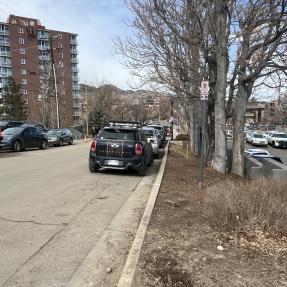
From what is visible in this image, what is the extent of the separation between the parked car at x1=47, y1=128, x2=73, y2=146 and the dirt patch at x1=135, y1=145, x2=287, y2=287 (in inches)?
1032

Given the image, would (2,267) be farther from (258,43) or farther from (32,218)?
(258,43)

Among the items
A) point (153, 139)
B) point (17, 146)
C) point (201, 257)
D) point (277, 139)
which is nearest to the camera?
point (201, 257)

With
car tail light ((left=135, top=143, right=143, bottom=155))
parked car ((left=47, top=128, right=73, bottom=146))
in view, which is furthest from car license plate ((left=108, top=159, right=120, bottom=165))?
parked car ((left=47, top=128, right=73, bottom=146))

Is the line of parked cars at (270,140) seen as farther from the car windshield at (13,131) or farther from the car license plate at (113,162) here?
the car license plate at (113,162)

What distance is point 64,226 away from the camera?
6574 millimetres

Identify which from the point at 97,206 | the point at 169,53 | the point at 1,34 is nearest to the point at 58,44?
the point at 1,34

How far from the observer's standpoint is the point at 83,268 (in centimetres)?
475

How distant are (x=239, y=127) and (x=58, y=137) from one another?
66.6ft

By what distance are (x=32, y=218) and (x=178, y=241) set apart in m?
2.82

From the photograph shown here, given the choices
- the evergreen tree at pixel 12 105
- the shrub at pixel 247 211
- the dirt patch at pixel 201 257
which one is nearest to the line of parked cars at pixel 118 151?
the dirt patch at pixel 201 257

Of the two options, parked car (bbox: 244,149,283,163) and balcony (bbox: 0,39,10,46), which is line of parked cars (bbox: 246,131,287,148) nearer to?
parked car (bbox: 244,149,283,163)

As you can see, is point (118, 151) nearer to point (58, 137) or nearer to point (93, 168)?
point (93, 168)

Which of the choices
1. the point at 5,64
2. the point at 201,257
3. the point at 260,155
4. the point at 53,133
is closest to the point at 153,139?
the point at 260,155

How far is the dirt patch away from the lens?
4262mm
